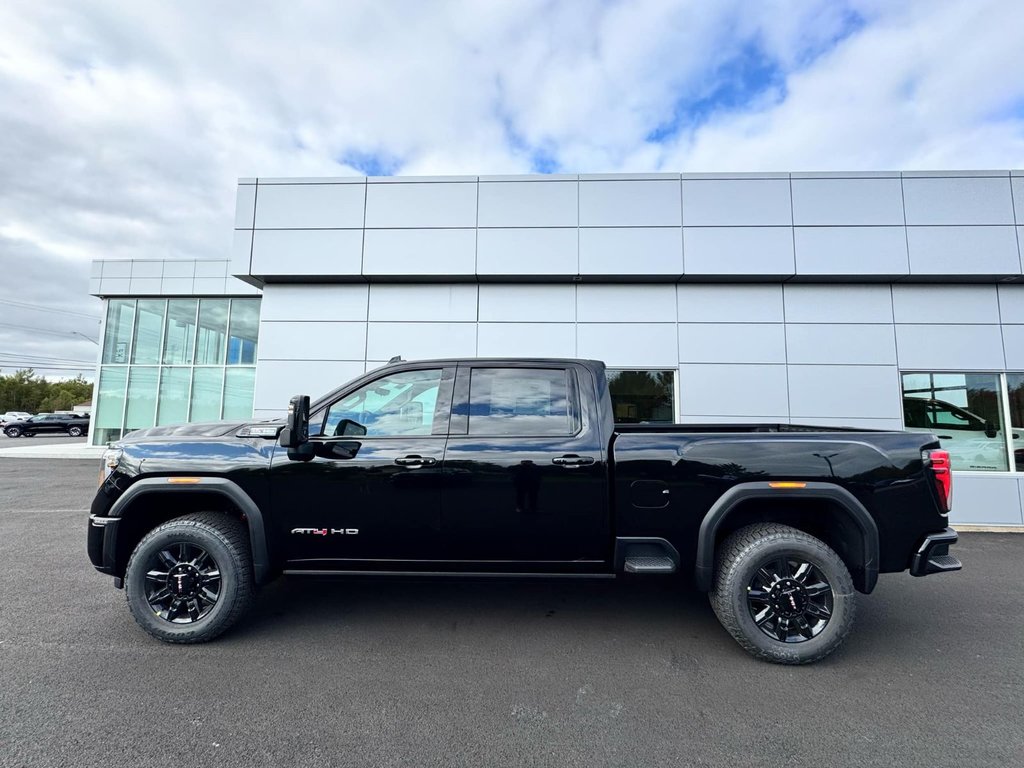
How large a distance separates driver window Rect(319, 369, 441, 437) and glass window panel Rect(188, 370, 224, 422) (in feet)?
48.9

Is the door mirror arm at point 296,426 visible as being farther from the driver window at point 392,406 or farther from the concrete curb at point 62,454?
the concrete curb at point 62,454

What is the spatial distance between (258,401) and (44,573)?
393cm

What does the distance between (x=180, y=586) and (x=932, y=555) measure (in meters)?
4.98

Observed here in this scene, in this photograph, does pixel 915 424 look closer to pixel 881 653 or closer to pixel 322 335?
pixel 881 653

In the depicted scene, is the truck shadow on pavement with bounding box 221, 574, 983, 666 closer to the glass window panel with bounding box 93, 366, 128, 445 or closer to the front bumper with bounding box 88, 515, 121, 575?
the front bumper with bounding box 88, 515, 121, 575

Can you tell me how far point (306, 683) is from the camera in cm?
278

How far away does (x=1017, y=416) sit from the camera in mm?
7535

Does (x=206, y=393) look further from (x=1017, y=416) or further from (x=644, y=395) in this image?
(x=1017, y=416)

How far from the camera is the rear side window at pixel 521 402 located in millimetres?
3369

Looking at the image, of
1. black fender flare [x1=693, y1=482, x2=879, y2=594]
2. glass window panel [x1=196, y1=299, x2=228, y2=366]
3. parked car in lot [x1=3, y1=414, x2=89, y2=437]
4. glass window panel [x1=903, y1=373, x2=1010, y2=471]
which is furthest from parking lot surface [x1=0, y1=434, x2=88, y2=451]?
glass window panel [x1=903, y1=373, x2=1010, y2=471]

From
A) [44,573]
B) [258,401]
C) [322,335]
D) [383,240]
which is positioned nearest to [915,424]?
[383,240]

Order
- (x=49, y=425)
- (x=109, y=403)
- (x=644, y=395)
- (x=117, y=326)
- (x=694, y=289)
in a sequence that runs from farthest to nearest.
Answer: (x=49, y=425) → (x=117, y=326) → (x=109, y=403) → (x=694, y=289) → (x=644, y=395)

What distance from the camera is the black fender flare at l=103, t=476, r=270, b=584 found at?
3242 mm

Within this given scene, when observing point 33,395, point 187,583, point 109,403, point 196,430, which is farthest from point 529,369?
point 33,395
